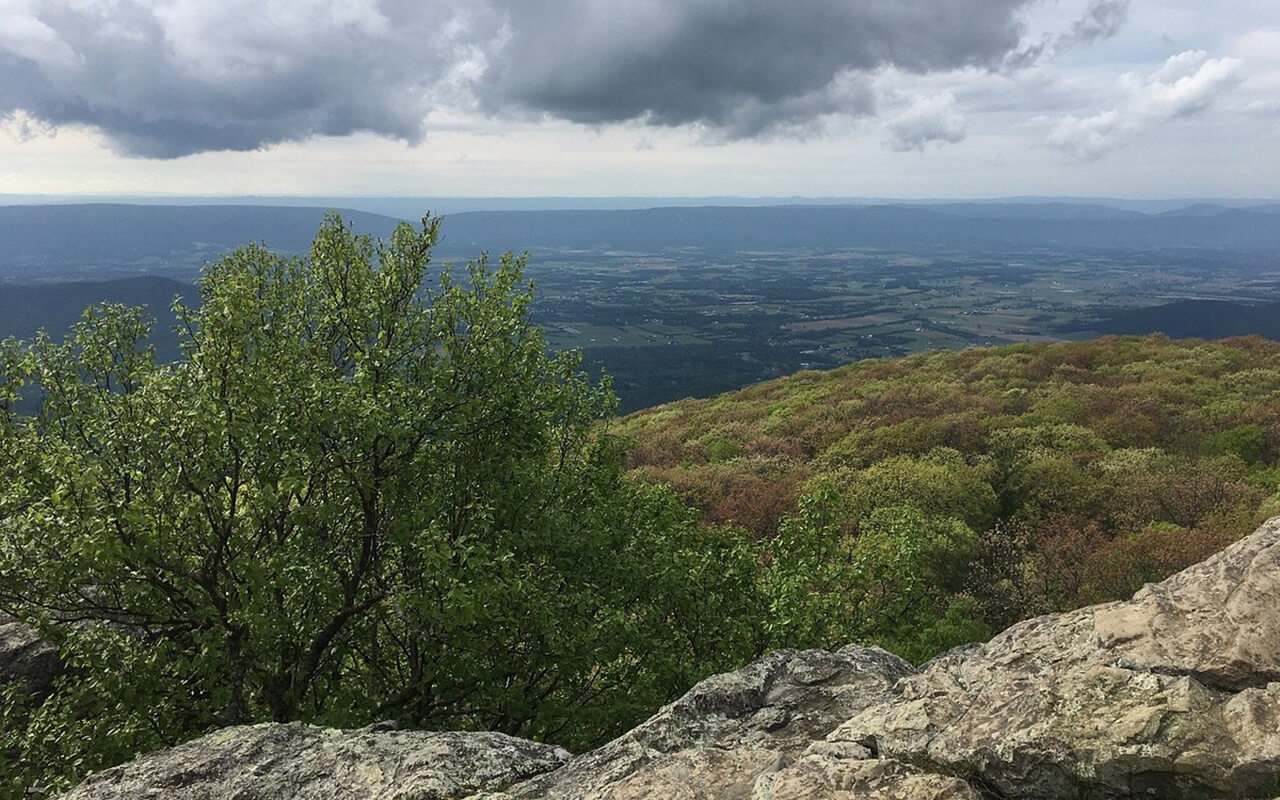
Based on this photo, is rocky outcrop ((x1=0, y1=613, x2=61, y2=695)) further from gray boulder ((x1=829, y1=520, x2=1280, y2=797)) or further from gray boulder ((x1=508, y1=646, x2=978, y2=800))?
gray boulder ((x1=829, y1=520, x2=1280, y2=797))

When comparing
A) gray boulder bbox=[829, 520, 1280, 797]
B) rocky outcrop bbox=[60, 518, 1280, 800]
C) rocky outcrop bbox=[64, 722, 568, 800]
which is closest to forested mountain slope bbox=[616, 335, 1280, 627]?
rocky outcrop bbox=[60, 518, 1280, 800]

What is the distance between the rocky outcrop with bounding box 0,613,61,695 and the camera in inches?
622

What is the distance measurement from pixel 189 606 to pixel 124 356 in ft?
18.2

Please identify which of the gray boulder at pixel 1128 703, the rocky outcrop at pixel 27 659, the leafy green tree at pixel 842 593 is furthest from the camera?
the rocky outcrop at pixel 27 659

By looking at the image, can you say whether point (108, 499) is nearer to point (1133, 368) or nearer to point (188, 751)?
point (188, 751)

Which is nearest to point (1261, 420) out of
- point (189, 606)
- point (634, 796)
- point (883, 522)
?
point (883, 522)

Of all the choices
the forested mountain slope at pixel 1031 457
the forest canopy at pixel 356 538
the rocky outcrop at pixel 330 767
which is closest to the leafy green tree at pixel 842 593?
the forest canopy at pixel 356 538

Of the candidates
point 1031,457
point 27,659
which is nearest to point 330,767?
point 27,659

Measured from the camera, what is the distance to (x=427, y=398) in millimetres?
11664

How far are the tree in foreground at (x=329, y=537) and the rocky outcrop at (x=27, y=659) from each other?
2.30 metres

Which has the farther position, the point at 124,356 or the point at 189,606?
the point at 124,356

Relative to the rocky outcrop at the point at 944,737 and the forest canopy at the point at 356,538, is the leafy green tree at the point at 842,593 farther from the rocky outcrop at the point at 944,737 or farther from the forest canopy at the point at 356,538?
the rocky outcrop at the point at 944,737

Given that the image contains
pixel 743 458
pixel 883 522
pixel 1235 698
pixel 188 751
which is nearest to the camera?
pixel 1235 698

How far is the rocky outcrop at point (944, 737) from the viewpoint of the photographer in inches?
251
